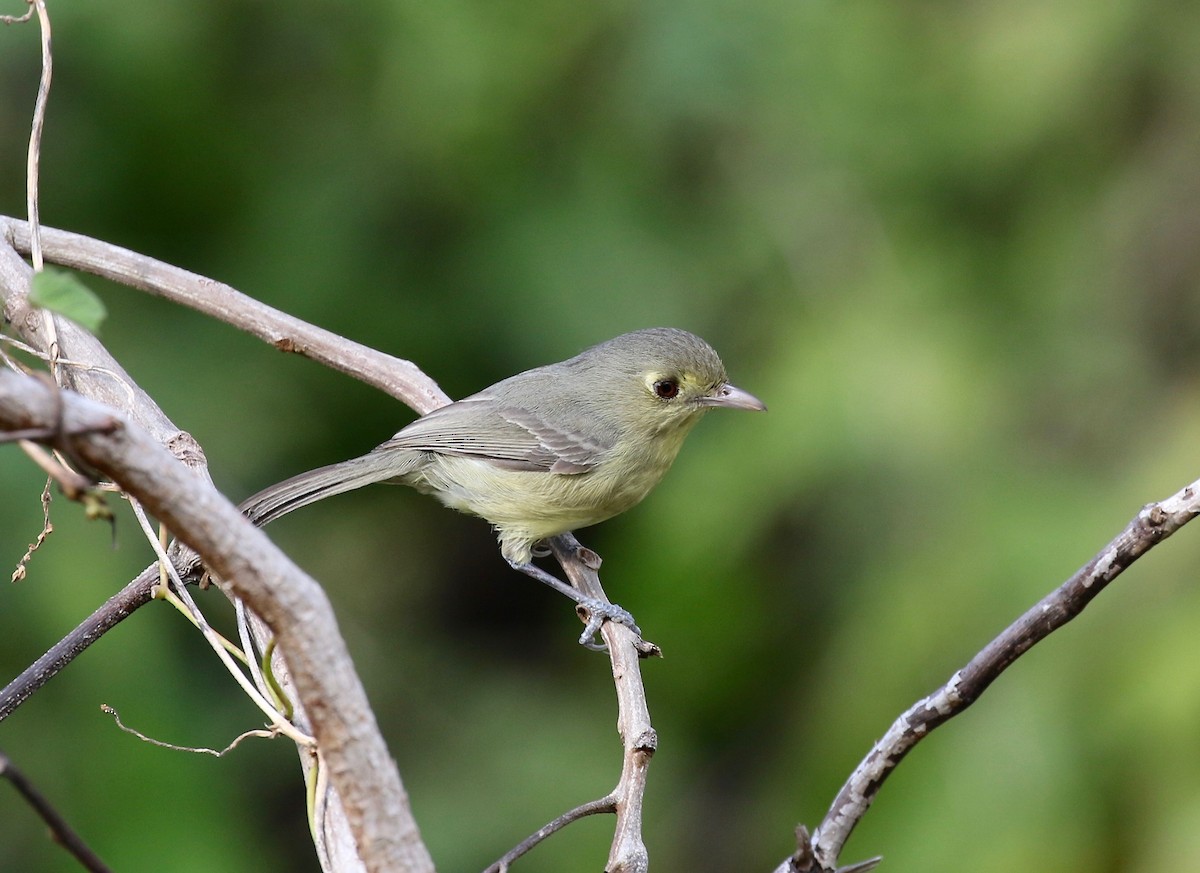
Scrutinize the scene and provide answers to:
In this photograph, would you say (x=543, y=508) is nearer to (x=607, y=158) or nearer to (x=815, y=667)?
(x=815, y=667)

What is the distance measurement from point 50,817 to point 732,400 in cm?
316

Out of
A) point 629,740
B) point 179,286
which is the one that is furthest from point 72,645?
point 179,286

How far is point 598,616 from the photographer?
11.9ft

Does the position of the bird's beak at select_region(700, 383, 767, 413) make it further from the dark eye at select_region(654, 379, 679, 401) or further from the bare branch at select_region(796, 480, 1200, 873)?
the bare branch at select_region(796, 480, 1200, 873)

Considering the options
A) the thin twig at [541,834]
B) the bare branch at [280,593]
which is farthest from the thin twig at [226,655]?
the bare branch at [280,593]

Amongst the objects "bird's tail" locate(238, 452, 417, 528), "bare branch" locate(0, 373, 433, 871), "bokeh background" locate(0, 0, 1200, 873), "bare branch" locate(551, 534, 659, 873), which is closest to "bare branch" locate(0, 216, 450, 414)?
"bird's tail" locate(238, 452, 417, 528)

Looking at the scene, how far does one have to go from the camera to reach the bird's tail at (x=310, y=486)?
12.5 feet

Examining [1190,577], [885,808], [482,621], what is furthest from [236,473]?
[1190,577]

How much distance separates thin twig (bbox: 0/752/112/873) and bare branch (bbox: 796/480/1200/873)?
3.19ft

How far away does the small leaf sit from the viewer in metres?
1.40

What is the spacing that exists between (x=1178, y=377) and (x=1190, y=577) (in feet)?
3.41

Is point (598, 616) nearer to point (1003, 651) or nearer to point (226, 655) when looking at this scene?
point (226, 655)

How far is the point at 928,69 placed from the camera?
15.9 feet

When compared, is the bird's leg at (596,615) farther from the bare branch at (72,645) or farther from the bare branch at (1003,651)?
the bare branch at (1003,651)
